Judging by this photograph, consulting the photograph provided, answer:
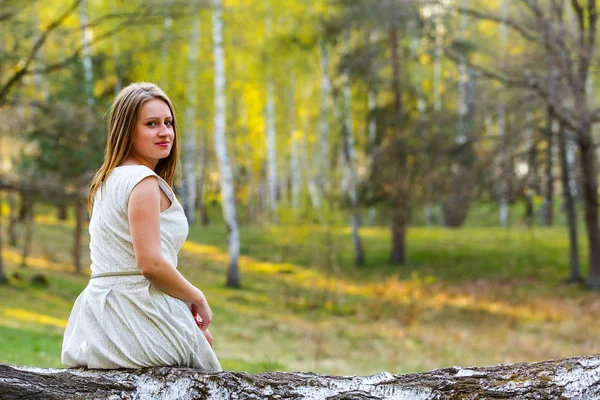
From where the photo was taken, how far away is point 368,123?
89.4 ft

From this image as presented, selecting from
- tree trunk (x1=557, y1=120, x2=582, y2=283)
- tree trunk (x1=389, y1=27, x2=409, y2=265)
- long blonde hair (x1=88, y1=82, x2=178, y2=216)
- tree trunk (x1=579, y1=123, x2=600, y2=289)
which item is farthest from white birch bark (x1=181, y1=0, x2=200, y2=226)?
long blonde hair (x1=88, y1=82, x2=178, y2=216)

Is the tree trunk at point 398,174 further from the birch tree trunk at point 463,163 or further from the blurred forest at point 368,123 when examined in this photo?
the birch tree trunk at point 463,163

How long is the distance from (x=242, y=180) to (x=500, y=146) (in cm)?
2556

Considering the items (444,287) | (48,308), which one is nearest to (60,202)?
Result: (48,308)

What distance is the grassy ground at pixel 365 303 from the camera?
1204 centimetres

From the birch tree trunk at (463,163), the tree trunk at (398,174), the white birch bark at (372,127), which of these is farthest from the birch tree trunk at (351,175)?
the birch tree trunk at (463,163)

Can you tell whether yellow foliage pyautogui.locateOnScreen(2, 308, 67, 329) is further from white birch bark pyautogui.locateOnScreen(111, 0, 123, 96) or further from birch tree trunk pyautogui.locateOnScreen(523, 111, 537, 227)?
birch tree trunk pyautogui.locateOnScreen(523, 111, 537, 227)

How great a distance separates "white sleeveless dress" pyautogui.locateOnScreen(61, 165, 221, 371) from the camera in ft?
8.23

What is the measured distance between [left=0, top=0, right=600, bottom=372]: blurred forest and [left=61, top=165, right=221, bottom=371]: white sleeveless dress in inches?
358

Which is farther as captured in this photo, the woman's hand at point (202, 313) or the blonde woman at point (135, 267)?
the woman's hand at point (202, 313)

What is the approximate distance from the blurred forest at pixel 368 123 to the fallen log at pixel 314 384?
9.01 m

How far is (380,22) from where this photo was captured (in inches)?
806

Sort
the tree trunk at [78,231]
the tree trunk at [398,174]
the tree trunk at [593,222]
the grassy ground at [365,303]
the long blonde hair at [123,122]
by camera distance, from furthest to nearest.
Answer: the tree trunk at [398,174], the tree trunk at [78,231], the tree trunk at [593,222], the grassy ground at [365,303], the long blonde hair at [123,122]

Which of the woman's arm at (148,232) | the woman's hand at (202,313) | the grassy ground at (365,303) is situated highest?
the woman's arm at (148,232)
